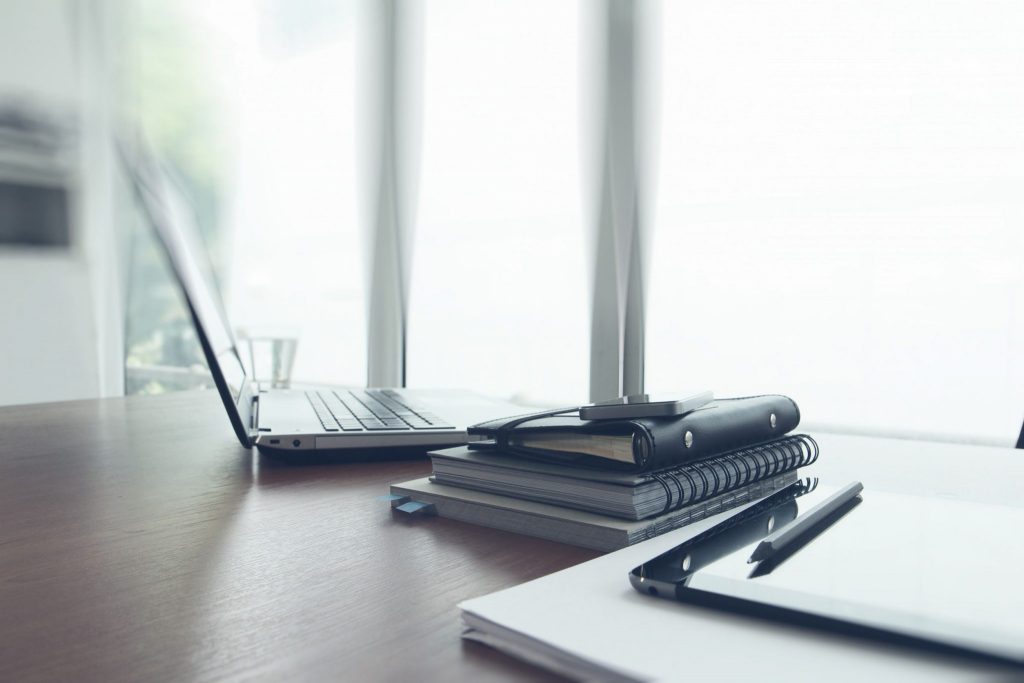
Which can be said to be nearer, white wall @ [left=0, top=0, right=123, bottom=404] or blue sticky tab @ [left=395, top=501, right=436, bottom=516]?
blue sticky tab @ [left=395, top=501, right=436, bottom=516]

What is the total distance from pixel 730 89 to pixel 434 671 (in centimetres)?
234

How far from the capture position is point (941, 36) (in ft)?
6.68

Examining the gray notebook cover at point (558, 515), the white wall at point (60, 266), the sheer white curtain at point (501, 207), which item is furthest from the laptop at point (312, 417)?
the white wall at point (60, 266)

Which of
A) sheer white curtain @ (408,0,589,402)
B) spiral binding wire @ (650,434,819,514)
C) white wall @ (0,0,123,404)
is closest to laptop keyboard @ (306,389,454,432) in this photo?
spiral binding wire @ (650,434,819,514)

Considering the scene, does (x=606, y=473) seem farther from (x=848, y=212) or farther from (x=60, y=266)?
(x=60, y=266)

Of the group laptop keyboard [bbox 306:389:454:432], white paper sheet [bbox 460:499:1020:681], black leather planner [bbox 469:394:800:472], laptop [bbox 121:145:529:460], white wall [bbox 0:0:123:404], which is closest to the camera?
white paper sheet [bbox 460:499:1020:681]

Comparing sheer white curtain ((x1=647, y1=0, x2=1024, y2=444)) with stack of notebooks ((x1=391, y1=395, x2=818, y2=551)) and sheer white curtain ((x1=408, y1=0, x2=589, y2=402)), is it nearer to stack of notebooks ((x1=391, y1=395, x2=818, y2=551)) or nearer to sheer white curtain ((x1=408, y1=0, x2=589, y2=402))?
sheer white curtain ((x1=408, y1=0, x2=589, y2=402))

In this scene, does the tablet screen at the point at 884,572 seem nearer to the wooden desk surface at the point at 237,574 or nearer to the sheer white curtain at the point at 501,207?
the wooden desk surface at the point at 237,574

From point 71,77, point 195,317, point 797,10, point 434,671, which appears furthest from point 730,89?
point 71,77

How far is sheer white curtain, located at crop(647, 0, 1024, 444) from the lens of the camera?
198 centimetres

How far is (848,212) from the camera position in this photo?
217cm

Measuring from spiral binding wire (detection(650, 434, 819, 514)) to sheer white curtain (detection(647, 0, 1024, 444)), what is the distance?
1.59m

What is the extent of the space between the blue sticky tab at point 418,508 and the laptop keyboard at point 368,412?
0.25m

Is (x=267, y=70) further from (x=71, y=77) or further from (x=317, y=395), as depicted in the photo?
(x=317, y=395)
